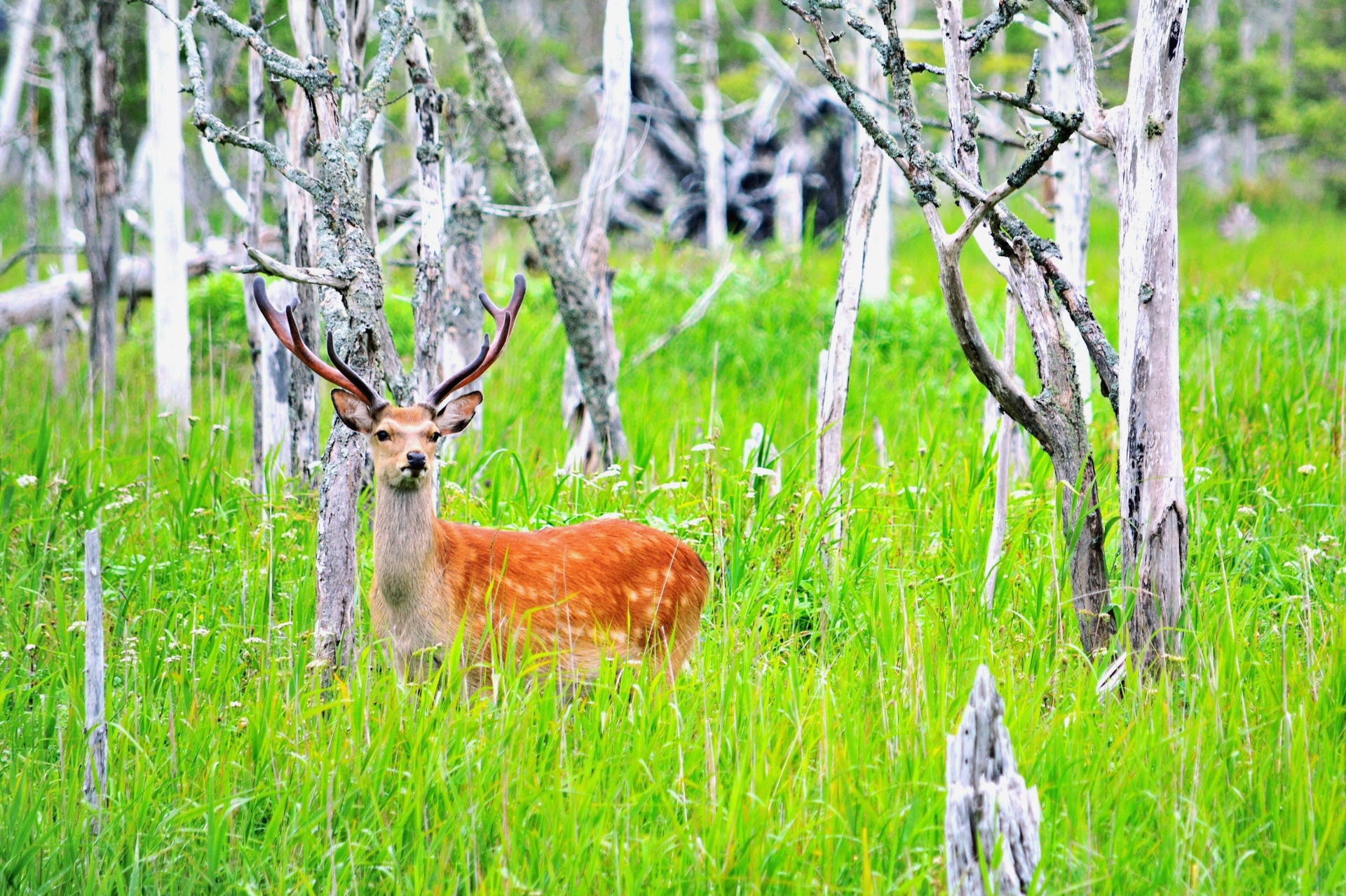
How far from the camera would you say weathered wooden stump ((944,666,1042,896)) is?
8.87ft

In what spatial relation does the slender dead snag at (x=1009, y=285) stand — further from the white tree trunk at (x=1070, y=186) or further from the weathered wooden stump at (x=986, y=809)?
the white tree trunk at (x=1070, y=186)

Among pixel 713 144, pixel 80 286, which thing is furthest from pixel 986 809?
pixel 713 144

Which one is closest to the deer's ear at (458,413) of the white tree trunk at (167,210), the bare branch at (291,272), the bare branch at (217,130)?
the bare branch at (291,272)

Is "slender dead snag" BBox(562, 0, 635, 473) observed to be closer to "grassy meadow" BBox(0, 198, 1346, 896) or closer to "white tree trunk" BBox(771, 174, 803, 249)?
"grassy meadow" BBox(0, 198, 1346, 896)

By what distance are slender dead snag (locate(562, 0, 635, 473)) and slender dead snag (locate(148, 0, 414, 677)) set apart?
194cm

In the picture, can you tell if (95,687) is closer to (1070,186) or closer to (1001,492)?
(1001,492)

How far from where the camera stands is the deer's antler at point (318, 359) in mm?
3584

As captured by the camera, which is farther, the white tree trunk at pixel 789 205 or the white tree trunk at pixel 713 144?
the white tree trunk at pixel 789 205

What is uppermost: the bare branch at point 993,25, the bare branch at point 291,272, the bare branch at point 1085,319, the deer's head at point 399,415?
the bare branch at point 993,25

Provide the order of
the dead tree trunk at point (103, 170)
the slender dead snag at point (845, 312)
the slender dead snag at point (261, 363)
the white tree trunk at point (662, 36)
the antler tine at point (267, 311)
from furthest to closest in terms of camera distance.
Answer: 1. the white tree trunk at point (662, 36)
2. the dead tree trunk at point (103, 170)
3. the slender dead snag at point (261, 363)
4. the slender dead snag at point (845, 312)
5. the antler tine at point (267, 311)

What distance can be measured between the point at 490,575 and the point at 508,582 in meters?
0.06

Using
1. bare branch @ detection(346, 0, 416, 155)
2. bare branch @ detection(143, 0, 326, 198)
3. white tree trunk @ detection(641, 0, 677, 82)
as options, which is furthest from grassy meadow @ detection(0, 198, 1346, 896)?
white tree trunk @ detection(641, 0, 677, 82)

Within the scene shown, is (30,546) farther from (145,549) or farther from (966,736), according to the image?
(966,736)

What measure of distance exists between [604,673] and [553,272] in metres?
2.73
